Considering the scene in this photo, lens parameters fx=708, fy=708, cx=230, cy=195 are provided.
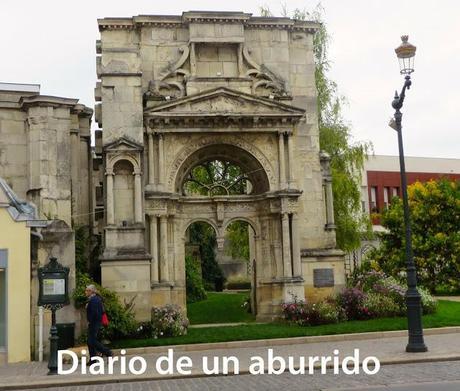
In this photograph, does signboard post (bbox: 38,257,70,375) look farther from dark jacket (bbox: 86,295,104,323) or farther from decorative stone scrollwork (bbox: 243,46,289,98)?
decorative stone scrollwork (bbox: 243,46,289,98)

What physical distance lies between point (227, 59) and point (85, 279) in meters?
9.45

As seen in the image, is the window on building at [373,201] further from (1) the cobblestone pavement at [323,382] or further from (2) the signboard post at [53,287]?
(2) the signboard post at [53,287]

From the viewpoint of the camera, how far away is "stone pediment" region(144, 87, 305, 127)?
899 inches

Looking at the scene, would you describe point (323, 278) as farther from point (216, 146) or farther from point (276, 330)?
point (216, 146)

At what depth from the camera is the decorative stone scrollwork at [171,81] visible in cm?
2353

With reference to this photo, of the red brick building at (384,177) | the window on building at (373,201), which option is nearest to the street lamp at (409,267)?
the red brick building at (384,177)

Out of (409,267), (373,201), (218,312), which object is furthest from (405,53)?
(373,201)

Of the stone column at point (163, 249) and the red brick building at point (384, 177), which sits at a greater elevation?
the red brick building at point (384, 177)

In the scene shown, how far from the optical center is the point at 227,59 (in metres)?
24.5

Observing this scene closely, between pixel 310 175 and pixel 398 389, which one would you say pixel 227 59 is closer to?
pixel 310 175

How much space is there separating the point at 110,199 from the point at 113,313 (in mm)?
4092

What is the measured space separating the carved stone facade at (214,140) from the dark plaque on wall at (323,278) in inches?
4.2

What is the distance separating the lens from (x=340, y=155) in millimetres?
35156

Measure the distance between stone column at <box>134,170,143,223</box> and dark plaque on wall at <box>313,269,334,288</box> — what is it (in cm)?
632
